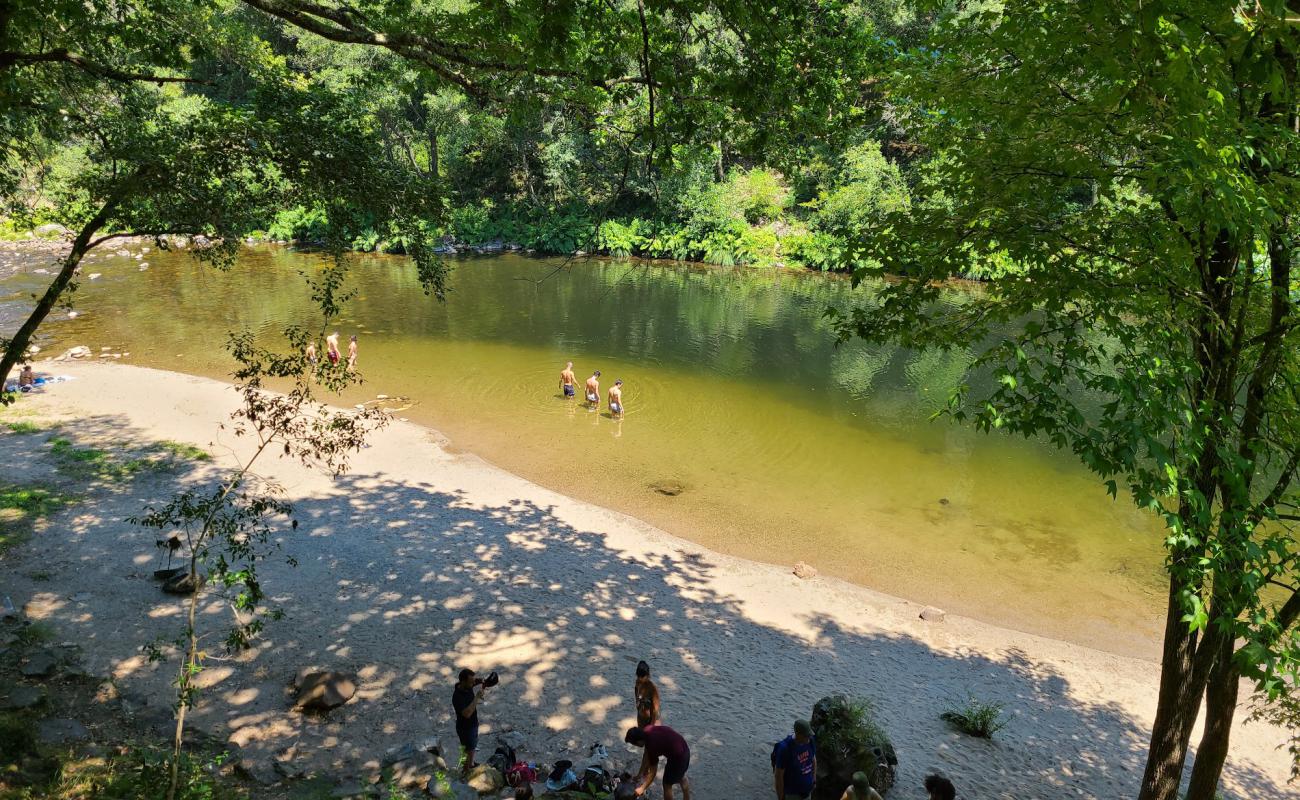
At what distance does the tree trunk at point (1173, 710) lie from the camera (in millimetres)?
5707

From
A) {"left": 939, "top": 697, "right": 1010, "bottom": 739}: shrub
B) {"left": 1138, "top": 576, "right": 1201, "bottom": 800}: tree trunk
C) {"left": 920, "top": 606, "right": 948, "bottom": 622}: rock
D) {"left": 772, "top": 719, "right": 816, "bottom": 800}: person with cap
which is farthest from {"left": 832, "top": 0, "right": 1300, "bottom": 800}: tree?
{"left": 920, "top": 606, "right": 948, "bottom": 622}: rock

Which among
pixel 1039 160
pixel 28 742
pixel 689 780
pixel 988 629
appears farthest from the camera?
pixel 988 629

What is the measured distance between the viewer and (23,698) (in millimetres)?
6078

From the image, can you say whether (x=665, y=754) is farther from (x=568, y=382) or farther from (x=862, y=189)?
(x=862, y=189)

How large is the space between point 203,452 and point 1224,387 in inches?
643

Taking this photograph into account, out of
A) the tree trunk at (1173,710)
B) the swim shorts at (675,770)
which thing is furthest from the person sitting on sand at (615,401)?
the tree trunk at (1173,710)

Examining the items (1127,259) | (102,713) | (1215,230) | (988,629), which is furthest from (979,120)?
(102,713)

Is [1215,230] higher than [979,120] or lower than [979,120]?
lower

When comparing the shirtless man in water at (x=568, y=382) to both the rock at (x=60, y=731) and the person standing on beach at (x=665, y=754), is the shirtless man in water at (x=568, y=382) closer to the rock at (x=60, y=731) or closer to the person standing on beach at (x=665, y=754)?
the person standing on beach at (x=665, y=754)

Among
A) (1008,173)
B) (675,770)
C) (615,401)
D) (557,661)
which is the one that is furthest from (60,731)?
(615,401)

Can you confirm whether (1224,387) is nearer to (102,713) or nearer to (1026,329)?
(1026,329)

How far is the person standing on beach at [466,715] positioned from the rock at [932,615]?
7.63 meters

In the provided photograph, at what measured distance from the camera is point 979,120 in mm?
6828

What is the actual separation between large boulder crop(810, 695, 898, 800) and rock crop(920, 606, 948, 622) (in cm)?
444
